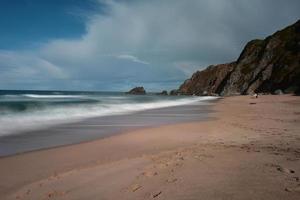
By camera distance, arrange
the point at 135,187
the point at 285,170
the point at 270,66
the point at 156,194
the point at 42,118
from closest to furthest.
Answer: the point at 156,194
the point at 135,187
the point at 285,170
the point at 42,118
the point at 270,66

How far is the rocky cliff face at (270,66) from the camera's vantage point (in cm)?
7188

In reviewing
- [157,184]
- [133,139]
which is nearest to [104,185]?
[157,184]

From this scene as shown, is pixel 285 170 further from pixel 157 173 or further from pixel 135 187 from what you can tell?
pixel 135 187

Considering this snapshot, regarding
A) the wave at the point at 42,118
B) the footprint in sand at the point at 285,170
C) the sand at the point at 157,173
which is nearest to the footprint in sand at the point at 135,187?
the sand at the point at 157,173

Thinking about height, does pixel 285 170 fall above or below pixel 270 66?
below

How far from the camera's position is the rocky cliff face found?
2830 inches

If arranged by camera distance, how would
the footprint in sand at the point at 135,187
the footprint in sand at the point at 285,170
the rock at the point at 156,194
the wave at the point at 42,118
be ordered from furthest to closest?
the wave at the point at 42,118 → the footprint in sand at the point at 285,170 → the footprint in sand at the point at 135,187 → the rock at the point at 156,194

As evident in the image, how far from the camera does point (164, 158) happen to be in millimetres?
7371

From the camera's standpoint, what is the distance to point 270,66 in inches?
3324

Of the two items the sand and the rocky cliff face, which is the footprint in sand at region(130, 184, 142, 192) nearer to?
the sand

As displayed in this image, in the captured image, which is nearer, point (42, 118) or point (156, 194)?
point (156, 194)

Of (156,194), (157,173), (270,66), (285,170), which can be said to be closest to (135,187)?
(156,194)

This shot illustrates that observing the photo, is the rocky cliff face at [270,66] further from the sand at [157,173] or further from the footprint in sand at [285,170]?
the footprint in sand at [285,170]

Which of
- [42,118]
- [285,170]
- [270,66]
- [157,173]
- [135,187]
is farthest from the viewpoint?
[270,66]
